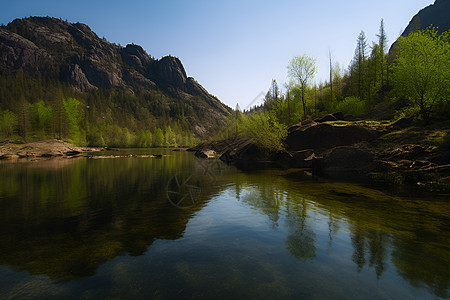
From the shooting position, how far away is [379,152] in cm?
2183

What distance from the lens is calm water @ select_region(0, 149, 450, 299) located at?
16.1 ft

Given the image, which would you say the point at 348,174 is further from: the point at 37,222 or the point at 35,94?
the point at 35,94

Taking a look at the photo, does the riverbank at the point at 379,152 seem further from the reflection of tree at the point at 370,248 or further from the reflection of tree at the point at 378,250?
the reflection of tree at the point at 370,248

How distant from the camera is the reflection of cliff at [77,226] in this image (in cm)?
621

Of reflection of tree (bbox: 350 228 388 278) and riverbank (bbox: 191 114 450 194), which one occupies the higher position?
riverbank (bbox: 191 114 450 194)

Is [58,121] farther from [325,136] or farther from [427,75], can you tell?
[427,75]

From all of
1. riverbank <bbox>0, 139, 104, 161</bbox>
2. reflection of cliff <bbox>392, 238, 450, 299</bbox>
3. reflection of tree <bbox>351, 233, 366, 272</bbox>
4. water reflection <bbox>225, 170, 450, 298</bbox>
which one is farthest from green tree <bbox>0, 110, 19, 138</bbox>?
reflection of cliff <bbox>392, 238, 450, 299</bbox>

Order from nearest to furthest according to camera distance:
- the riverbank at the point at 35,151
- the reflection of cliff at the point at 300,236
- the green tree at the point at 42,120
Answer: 1. the reflection of cliff at the point at 300,236
2. the riverbank at the point at 35,151
3. the green tree at the point at 42,120

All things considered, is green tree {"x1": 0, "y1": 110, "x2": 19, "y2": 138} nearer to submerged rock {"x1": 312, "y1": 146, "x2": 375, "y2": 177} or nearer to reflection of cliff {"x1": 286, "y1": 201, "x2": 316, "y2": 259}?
submerged rock {"x1": 312, "y1": 146, "x2": 375, "y2": 177}

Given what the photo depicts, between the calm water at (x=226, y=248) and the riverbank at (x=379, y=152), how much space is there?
6020 mm

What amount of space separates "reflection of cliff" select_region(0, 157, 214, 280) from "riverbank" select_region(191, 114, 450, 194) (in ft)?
61.3

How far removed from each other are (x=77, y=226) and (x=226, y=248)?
6931 millimetres

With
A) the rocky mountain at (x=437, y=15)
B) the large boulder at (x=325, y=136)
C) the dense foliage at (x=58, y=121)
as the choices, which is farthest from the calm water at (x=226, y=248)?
the rocky mountain at (x=437, y=15)

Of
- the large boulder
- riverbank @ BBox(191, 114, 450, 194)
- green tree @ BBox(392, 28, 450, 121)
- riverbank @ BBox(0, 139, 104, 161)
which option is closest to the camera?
riverbank @ BBox(191, 114, 450, 194)
